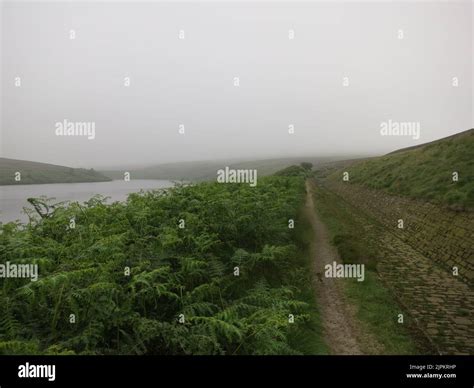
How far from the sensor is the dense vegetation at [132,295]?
383cm

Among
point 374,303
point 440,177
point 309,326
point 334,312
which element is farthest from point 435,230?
point 309,326

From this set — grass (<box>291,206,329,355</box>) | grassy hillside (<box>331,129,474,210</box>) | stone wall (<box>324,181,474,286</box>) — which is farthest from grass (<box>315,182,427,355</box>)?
grassy hillside (<box>331,129,474,210</box>)

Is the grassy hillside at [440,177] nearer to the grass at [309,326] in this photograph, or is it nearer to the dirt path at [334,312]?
the dirt path at [334,312]

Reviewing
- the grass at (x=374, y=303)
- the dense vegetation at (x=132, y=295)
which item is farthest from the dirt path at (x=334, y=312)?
the dense vegetation at (x=132, y=295)

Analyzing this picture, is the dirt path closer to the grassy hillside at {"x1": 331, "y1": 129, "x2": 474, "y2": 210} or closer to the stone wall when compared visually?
the stone wall

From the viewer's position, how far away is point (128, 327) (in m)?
4.19

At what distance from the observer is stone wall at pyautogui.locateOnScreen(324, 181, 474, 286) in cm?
998

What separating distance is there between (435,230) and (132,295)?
12.8 metres

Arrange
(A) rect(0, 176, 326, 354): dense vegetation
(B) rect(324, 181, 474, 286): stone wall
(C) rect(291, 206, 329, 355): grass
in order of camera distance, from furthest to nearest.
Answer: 1. (B) rect(324, 181, 474, 286): stone wall
2. (C) rect(291, 206, 329, 355): grass
3. (A) rect(0, 176, 326, 354): dense vegetation

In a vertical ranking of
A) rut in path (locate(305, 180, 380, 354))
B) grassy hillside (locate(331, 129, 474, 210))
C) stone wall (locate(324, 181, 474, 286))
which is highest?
grassy hillside (locate(331, 129, 474, 210))

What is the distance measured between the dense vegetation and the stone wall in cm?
618
